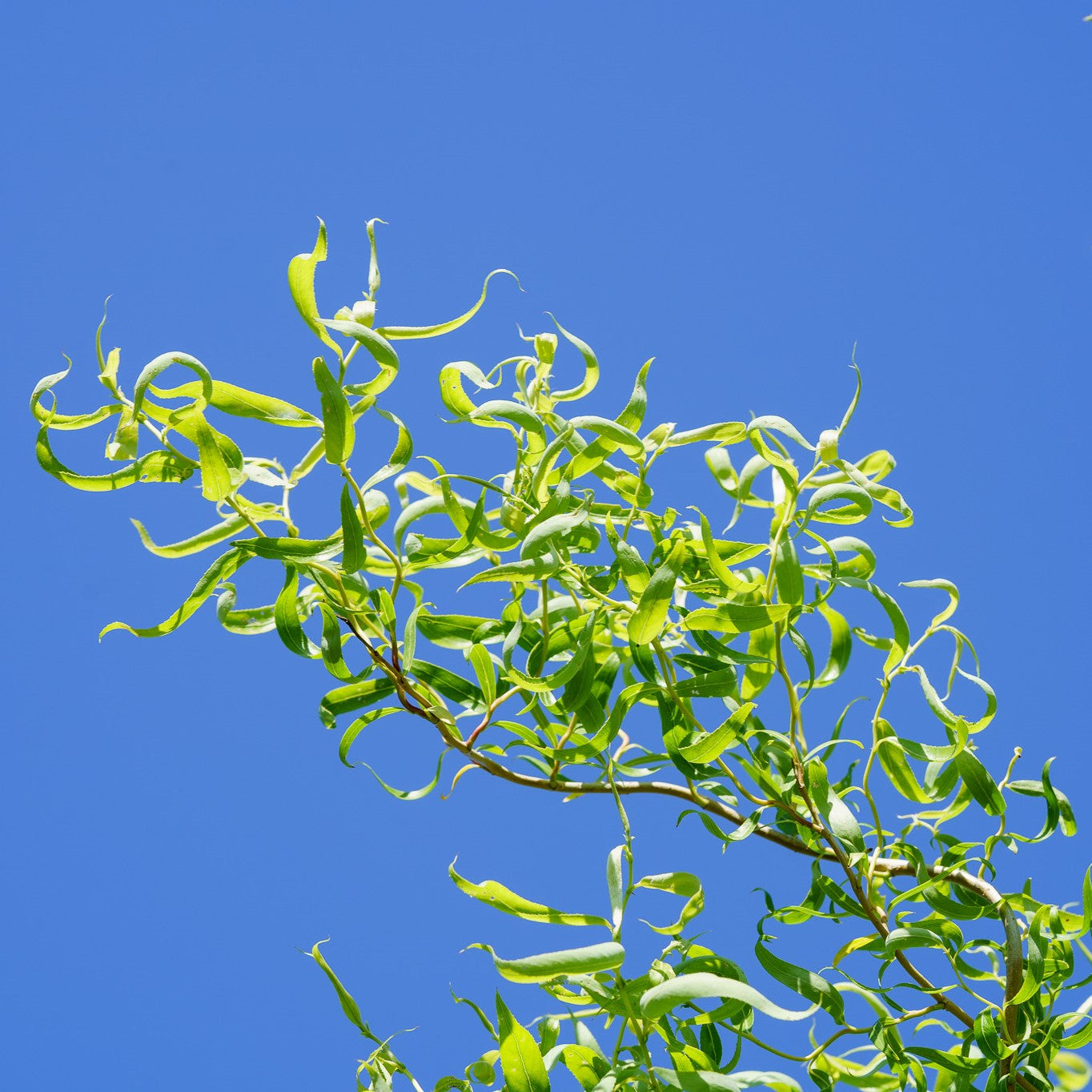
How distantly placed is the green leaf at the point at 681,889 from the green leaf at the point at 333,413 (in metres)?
0.28

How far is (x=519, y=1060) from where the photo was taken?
587 mm

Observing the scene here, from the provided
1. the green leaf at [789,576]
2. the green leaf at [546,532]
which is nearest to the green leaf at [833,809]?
the green leaf at [789,576]

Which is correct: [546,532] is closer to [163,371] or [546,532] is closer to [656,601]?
[656,601]

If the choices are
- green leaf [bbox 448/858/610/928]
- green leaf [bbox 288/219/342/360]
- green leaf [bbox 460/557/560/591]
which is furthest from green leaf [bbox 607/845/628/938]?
green leaf [bbox 288/219/342/360]

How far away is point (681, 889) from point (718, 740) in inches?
4.9

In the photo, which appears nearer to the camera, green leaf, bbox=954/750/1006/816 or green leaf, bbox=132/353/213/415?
green leaf, bbox=132/353/213/415

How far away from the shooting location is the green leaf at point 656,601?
56 centimetres

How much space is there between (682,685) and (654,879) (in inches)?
4.5

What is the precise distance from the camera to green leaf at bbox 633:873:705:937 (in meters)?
0.66

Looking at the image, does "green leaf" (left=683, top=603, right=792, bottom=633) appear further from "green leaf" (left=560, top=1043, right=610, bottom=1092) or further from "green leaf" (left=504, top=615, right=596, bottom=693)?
"green leaf" (left=560, top=1043, right=610, bottom=1092)

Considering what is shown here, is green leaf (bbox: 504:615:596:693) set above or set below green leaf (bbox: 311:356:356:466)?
below

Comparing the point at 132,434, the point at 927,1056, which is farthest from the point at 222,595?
the point at 927,1056

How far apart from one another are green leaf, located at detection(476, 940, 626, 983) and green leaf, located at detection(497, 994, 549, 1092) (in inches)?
2.7

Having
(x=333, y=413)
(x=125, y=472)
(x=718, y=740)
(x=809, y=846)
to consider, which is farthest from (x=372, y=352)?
(x=809, y=846)
